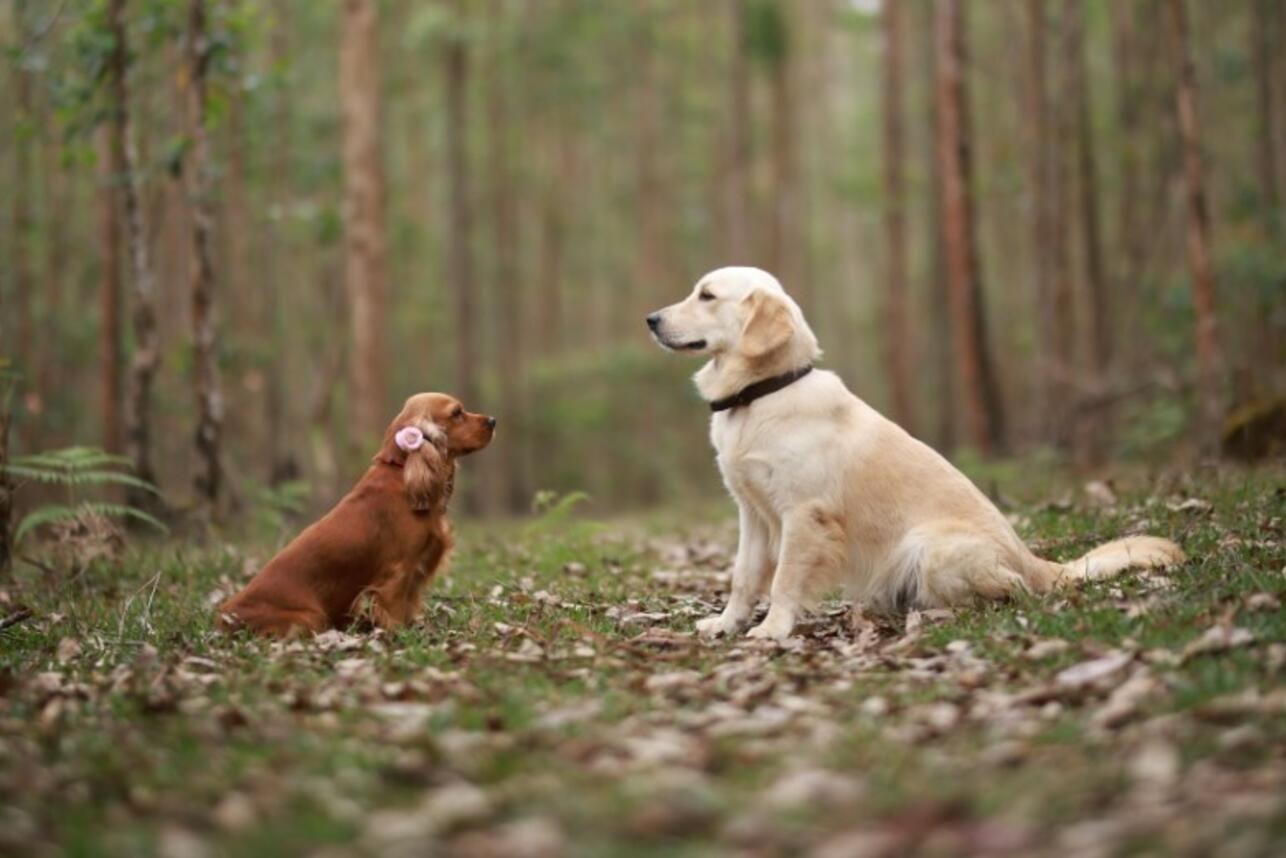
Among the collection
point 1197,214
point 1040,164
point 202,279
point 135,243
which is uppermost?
point 1040,164

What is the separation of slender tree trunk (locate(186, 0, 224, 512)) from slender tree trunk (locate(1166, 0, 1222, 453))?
923cm

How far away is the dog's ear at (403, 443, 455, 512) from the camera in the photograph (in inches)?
265

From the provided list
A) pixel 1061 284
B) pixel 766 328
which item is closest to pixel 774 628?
pixel 766 328

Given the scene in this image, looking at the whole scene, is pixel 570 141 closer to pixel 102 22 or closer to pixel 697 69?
pixel 697 69

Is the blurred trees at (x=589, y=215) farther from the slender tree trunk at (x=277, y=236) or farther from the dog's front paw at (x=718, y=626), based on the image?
the dog's front paw at (x=718, y=626)

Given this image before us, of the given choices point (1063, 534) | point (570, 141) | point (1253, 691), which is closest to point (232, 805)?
point (1253, 691)

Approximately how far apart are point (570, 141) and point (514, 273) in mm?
8199

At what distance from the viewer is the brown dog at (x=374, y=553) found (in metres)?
6.35

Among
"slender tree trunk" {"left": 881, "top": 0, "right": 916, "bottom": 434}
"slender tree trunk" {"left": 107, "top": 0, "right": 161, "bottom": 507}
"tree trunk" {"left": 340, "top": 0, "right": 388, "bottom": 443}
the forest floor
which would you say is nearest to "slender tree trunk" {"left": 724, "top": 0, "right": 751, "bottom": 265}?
"slender tree trunk" {"left": 881, "top": 0, "right": 916, "bottom": 434}

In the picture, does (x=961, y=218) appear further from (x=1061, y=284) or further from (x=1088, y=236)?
(x=1088, y=236)

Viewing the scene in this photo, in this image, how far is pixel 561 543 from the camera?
407 inches

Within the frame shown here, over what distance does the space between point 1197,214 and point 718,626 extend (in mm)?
8106

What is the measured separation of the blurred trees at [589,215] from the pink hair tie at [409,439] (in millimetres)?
4719

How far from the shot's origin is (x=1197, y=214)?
1196 cm
